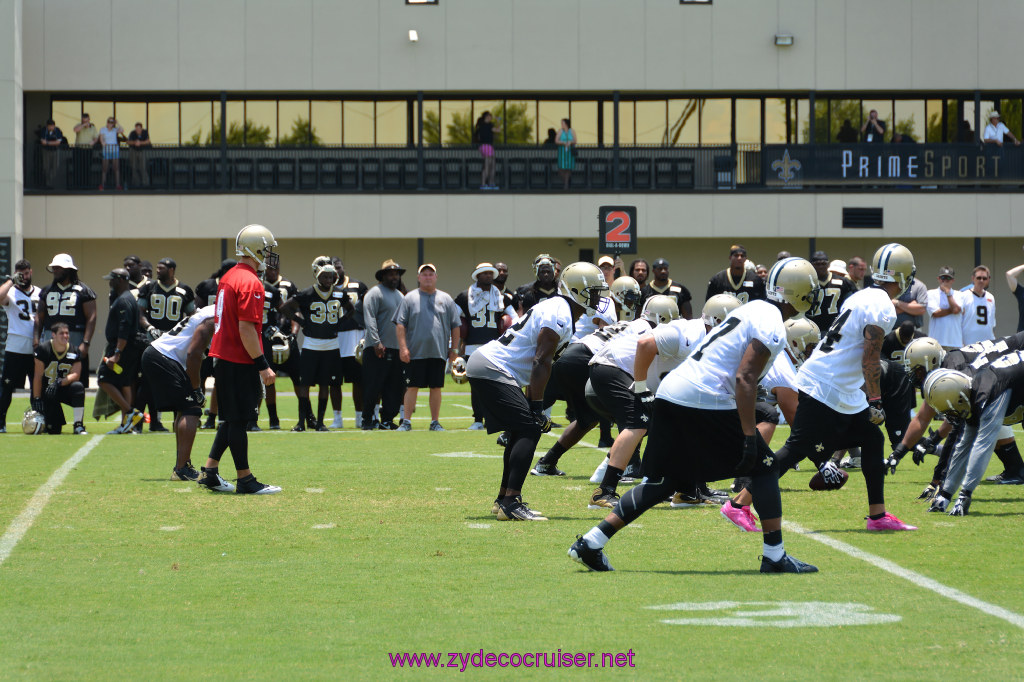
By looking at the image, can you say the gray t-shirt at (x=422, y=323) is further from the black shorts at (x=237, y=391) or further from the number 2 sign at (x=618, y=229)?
the black shorts at (x=237, y=391)

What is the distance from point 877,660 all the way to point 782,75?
1181 inches

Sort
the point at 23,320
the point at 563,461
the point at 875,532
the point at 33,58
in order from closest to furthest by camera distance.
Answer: the point at 875,532, the point at 563,461, the point at 23,320, the point at 33,58

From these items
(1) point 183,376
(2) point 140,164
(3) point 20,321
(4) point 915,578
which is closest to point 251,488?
(1) point 183,376

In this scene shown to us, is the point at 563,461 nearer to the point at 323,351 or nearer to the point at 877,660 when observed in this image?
the point at 323,351

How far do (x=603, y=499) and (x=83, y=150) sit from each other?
26752mm

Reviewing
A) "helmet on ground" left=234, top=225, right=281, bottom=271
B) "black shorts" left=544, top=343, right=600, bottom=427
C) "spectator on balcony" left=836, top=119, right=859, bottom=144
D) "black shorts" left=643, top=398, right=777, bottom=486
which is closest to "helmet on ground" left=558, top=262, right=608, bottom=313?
"black shorts" left=544, top=343, right=600, bottom=427

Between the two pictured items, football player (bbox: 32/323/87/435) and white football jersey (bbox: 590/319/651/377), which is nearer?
white football jersey (bbox: 590/319/651/377)

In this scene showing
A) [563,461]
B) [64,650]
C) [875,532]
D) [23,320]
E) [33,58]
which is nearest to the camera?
[64,650]

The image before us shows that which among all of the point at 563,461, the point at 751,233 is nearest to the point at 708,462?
the point at 563,461

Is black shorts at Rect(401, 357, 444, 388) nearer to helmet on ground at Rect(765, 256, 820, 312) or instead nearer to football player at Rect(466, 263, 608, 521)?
football player at Rect(466, 263, 608, 521)

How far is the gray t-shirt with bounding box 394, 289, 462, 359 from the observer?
56.2ft

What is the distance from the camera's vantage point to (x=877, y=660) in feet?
16.6

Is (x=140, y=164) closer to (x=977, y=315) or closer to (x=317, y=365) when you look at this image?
(x=317, y=365)

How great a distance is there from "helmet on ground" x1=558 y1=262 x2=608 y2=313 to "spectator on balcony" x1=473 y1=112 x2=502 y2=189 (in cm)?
2432
